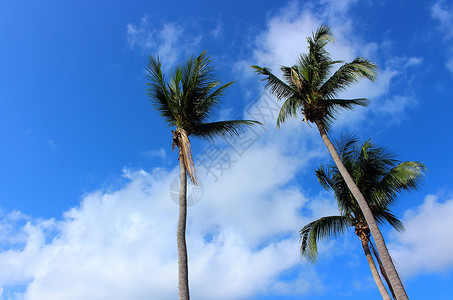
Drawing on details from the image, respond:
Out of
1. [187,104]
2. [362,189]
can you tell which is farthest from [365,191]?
[187,104]

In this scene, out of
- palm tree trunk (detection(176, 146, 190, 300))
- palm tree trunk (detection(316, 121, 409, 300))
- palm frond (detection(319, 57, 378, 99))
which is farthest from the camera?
palm frond (detection(319, 57, 378, 99))

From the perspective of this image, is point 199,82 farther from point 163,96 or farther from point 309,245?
point 309,245

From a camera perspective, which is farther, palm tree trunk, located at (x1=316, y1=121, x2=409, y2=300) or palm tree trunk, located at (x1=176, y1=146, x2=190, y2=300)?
palm tree trunk, located at (x1=316, y1=121, x2=409, y2=300)

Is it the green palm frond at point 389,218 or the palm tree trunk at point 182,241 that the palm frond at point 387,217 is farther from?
the palm tree trunk at point 182,241

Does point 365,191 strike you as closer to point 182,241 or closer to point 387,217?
point 387,217

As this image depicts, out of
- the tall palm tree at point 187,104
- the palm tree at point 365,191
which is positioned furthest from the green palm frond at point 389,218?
the tall palm tree at point 187,104

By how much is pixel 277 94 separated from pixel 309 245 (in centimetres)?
755

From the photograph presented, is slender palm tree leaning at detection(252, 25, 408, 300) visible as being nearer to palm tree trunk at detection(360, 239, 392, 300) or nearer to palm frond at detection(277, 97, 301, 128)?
palm frond at detection(277, 97, 301, 128)

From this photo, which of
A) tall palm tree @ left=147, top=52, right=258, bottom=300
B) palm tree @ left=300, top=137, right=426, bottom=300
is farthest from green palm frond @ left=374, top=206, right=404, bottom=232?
tall palm tree @ left=147, top=52, right=258, bottom=300

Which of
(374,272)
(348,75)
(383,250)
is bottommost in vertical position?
(383,250)

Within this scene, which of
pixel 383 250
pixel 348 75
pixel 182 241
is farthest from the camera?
pixel 348 75

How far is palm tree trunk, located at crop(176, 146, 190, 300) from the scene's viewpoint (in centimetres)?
802

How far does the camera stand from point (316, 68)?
44.9 ft

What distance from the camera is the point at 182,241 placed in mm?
8930
